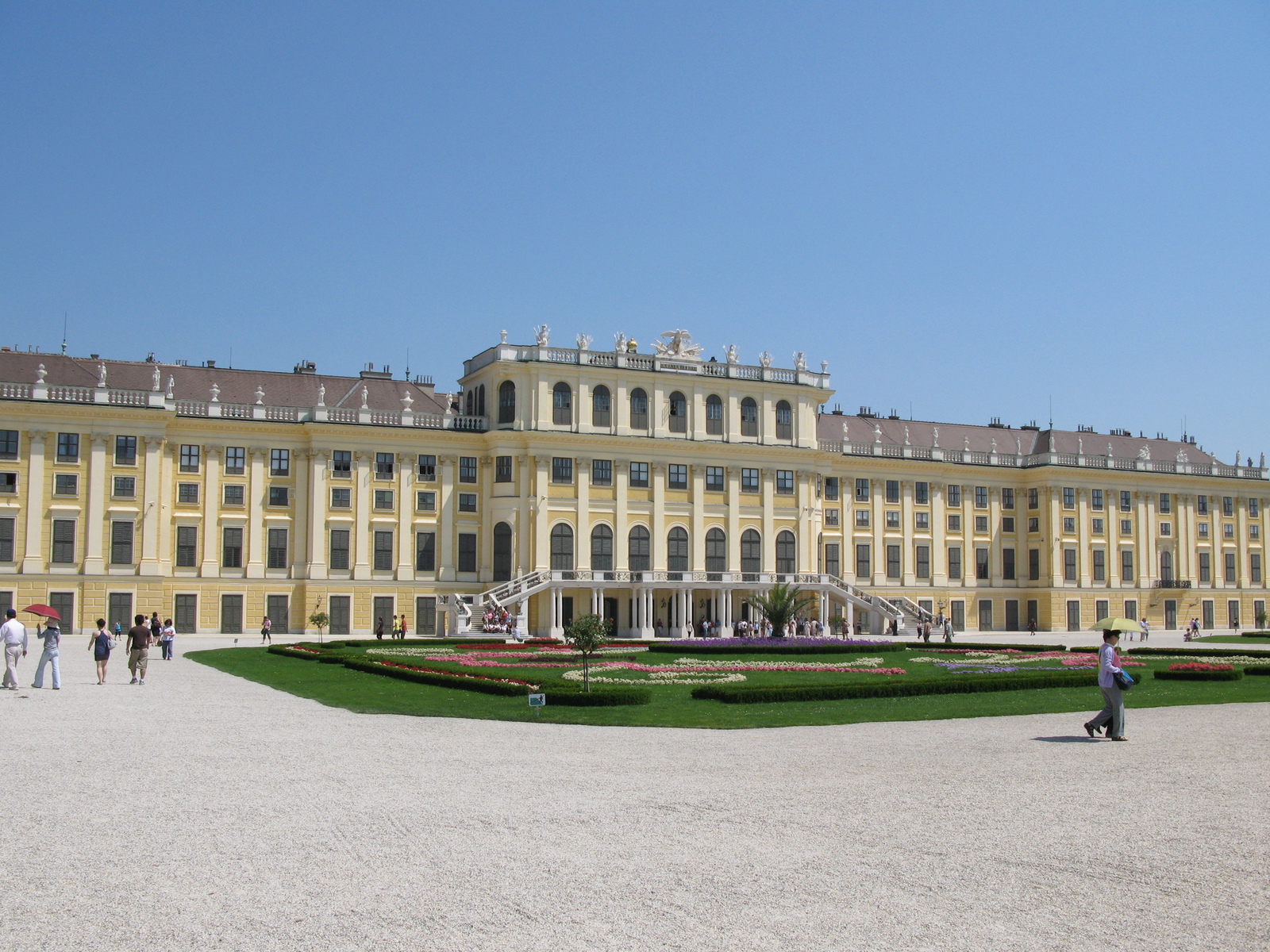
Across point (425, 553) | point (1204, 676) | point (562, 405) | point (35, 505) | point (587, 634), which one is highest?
point (562, 405)

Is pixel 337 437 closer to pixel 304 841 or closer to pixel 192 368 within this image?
pixel 192 368

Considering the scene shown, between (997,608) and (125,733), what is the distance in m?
71.1

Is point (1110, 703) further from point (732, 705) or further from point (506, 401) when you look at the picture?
point (506, 401)

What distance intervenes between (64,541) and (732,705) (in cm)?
4693

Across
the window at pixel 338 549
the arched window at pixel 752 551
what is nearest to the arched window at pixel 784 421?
the arched window at pixel 752 551

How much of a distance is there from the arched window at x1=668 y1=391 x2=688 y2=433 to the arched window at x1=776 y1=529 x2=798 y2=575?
29.1 ft

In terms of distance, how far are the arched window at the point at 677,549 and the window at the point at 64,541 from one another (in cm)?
3168

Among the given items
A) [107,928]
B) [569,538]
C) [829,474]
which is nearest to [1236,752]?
[107,928]

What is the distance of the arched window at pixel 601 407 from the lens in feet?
222

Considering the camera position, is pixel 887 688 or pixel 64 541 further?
pixel 64 541

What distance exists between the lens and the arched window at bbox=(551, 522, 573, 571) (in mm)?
66562

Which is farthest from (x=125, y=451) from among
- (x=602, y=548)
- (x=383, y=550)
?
(x=602, y=548)

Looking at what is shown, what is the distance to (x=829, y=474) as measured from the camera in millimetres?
76188

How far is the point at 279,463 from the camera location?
64125 millimetres
